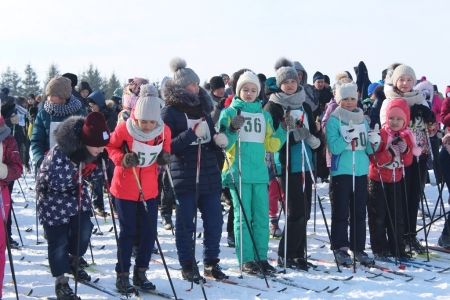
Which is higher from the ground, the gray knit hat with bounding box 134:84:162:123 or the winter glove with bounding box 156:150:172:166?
the gray knit hat with bounding box 134:84:162:123

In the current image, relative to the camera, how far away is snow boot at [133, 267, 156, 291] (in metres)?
5.09

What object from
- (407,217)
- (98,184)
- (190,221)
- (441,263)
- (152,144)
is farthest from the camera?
(98,184)

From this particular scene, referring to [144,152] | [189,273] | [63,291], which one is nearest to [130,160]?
[144,152]

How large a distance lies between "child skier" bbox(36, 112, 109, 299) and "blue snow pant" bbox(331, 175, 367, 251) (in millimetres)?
2729

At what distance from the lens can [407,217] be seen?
22.8ft

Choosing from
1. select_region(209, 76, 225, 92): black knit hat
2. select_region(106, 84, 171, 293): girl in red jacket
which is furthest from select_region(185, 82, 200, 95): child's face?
select_region(209, 76, 225, 92): black knit hat

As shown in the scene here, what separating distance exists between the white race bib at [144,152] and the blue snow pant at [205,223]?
0.64m

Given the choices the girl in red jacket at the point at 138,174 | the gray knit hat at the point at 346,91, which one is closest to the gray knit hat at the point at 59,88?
the girl in red jacket at the point at 138,174

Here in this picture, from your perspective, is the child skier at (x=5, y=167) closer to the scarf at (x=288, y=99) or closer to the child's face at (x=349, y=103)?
the scarf at (x=288, y=99)

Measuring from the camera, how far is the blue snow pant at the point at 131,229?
5.05 meters

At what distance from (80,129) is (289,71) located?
2.50 m

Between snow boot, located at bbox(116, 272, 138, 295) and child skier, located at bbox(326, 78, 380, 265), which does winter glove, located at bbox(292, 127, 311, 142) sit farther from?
snow boot, located at bbox(116, 272, 138, 295)

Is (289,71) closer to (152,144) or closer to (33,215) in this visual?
(152,144)

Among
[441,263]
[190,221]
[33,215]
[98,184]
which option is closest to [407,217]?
[441,263]
